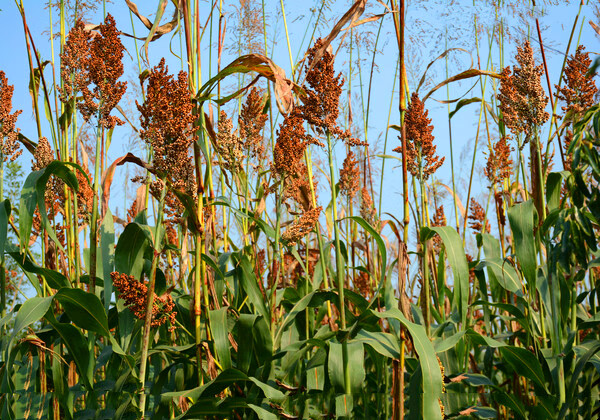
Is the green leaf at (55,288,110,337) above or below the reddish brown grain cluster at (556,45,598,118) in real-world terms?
below

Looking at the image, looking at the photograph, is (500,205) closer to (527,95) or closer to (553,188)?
(553,188)

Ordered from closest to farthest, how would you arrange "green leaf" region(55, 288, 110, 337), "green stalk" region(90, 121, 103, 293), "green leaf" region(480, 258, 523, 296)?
"green leaf" region(55, 288, 110, 337) → "green stalk" region(90, 121, 103, 293) → "green leaf" region(480, 258, 523, 296)

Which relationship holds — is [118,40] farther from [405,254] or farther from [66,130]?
[405,254]

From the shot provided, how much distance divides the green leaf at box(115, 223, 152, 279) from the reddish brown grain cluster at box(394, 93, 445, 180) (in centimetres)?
99

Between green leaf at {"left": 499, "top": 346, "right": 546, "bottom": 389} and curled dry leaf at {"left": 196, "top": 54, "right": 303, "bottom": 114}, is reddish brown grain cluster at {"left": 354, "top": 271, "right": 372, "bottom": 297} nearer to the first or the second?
green leaf at {"left": 499, "top": 346, "right": 546, "bottom": 389}

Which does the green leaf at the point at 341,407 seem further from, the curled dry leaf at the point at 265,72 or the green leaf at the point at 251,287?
the curled dry leaf at the point at 265,72

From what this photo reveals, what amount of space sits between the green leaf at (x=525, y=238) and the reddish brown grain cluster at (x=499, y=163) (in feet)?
3.10

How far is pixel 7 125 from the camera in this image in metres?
2.06

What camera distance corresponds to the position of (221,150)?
2082mm

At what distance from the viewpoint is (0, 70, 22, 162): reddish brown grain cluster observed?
2.06 meters

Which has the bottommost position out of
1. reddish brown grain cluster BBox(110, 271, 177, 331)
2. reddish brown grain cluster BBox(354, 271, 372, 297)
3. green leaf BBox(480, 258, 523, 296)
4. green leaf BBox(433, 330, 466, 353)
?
green leaf BBox(433, 330, 466, 353)

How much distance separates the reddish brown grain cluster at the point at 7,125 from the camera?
206 centimetres

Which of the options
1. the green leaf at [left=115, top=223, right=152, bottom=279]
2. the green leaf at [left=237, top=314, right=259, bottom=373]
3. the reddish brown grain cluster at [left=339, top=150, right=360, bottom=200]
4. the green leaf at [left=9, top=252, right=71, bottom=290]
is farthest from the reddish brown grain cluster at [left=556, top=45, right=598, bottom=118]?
the green leaf at [left=9, top=252, right=71, bottom=290]

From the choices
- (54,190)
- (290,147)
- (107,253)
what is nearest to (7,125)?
(54,190)
